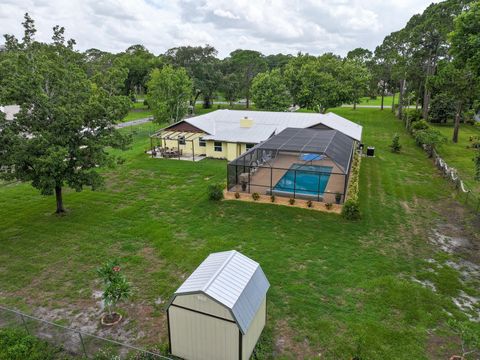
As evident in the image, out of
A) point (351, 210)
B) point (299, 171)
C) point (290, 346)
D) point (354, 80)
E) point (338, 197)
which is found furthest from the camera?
point (354, 80)

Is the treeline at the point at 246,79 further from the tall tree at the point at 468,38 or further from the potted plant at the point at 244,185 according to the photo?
the tall tree at the point at 468,38

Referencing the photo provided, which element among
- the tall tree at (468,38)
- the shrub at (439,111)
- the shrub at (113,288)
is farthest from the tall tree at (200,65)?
the shrub at (113,288)

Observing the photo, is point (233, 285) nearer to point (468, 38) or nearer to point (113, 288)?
point (113, 288)

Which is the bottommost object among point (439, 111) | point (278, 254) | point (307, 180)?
point (278, 254)

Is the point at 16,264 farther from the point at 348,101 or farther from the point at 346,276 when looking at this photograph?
the point at 348,101

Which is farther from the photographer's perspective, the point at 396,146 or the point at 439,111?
the point at 439,111

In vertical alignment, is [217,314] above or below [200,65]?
below

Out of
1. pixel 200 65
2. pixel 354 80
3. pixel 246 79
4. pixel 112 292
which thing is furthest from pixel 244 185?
pixel 246 79

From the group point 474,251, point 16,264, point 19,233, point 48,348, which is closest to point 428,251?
point 474,251
